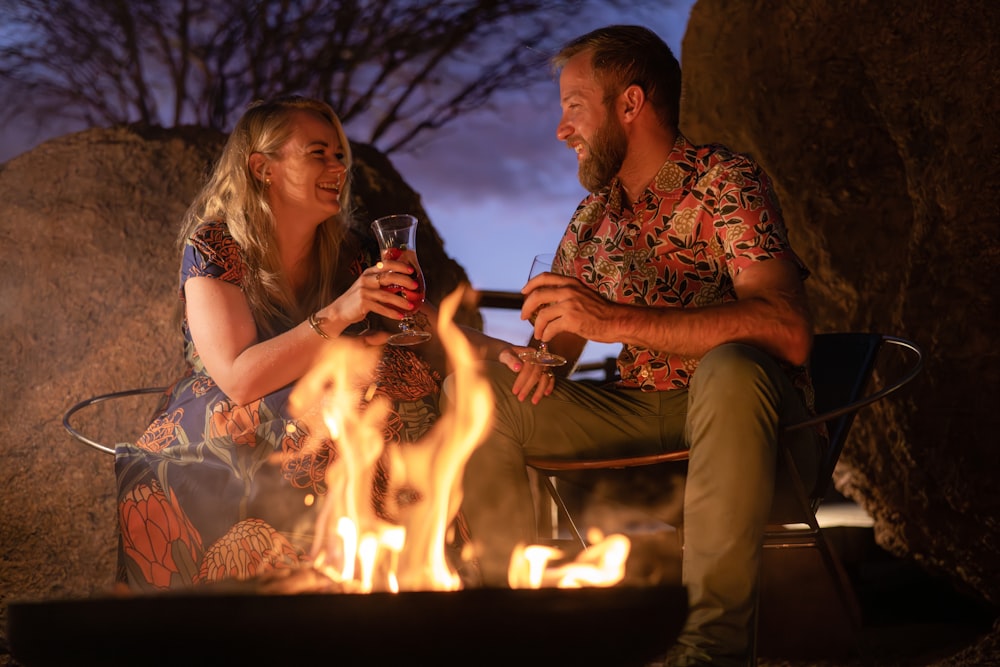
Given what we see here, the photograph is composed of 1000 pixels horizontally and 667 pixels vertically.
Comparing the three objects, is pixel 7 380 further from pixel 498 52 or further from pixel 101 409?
pixel 498 52

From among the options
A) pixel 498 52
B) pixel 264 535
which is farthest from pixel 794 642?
pixel 498 52

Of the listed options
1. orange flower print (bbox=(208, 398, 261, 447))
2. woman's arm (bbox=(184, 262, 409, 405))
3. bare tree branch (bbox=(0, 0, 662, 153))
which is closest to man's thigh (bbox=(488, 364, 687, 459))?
woman's arm (bbox=(184, 262, 409, 405))

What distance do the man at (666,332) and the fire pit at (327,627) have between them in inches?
17.4

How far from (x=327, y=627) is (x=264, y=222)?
1.78m

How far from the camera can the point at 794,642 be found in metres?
3.21

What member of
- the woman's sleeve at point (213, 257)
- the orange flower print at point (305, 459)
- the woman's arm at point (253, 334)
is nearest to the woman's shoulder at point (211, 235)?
the woman's sleeve at point (213, 257)

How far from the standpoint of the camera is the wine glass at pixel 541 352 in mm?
2291

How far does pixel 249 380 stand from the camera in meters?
2.49

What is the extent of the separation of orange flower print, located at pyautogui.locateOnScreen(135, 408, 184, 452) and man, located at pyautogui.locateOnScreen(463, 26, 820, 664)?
864 mm

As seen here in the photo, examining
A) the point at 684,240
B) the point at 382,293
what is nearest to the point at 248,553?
the point at 382,293

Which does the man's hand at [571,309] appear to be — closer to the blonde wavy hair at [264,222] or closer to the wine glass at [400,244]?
the wine glass at [400,244]

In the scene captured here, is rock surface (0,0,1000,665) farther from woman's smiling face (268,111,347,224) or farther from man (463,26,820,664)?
man (463,26,820,664)

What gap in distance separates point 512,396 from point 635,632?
1.15 m

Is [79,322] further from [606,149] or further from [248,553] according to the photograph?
[606,149]
